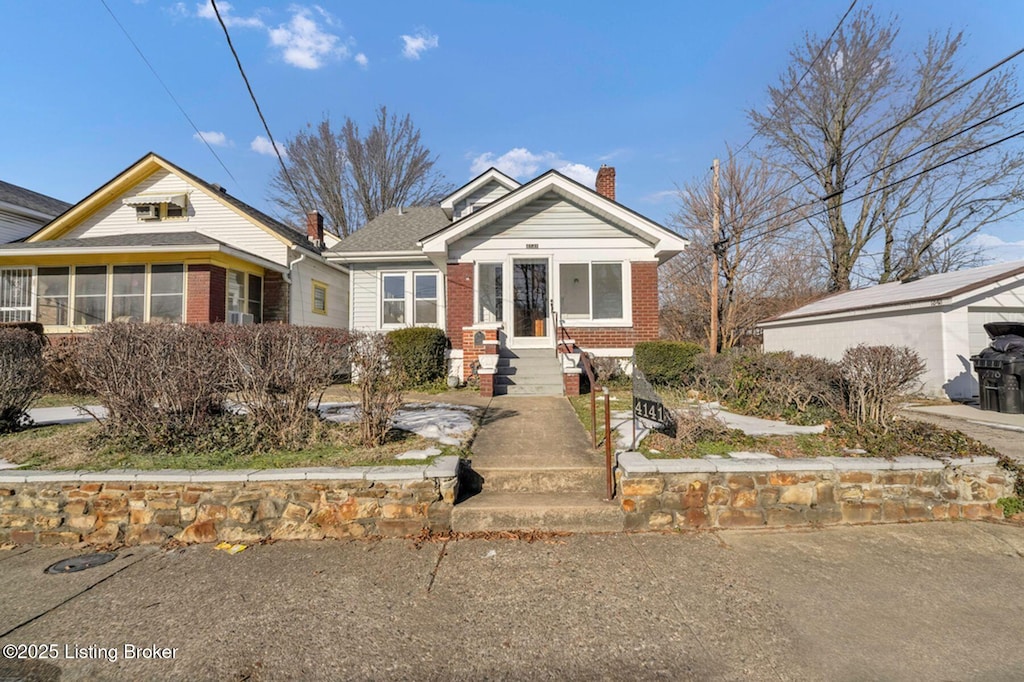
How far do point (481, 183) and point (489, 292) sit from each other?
17.4 ft

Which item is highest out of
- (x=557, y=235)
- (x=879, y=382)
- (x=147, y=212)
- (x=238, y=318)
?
(x=147, y=212)

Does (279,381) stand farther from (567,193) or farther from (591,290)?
(567,193)

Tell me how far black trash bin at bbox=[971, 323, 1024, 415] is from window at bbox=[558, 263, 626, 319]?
7361 millimetres

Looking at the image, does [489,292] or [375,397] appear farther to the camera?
[489,292]

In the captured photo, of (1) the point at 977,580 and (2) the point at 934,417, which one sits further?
(2) the point at 934,417

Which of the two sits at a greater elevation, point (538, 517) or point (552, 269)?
point (552, 269)

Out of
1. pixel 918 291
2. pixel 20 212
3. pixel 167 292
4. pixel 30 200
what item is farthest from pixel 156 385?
pixel 30 200

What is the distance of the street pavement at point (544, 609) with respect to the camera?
7.99ft

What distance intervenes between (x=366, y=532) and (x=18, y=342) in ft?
19.9

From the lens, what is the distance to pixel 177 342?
5125mm

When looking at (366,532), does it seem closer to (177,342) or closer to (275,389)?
(275,389)

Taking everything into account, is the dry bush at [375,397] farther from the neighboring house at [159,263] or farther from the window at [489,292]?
the neighboring house at [159,263]

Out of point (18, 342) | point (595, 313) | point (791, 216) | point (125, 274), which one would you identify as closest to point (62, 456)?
point (18, 342)

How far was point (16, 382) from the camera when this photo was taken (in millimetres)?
5473
